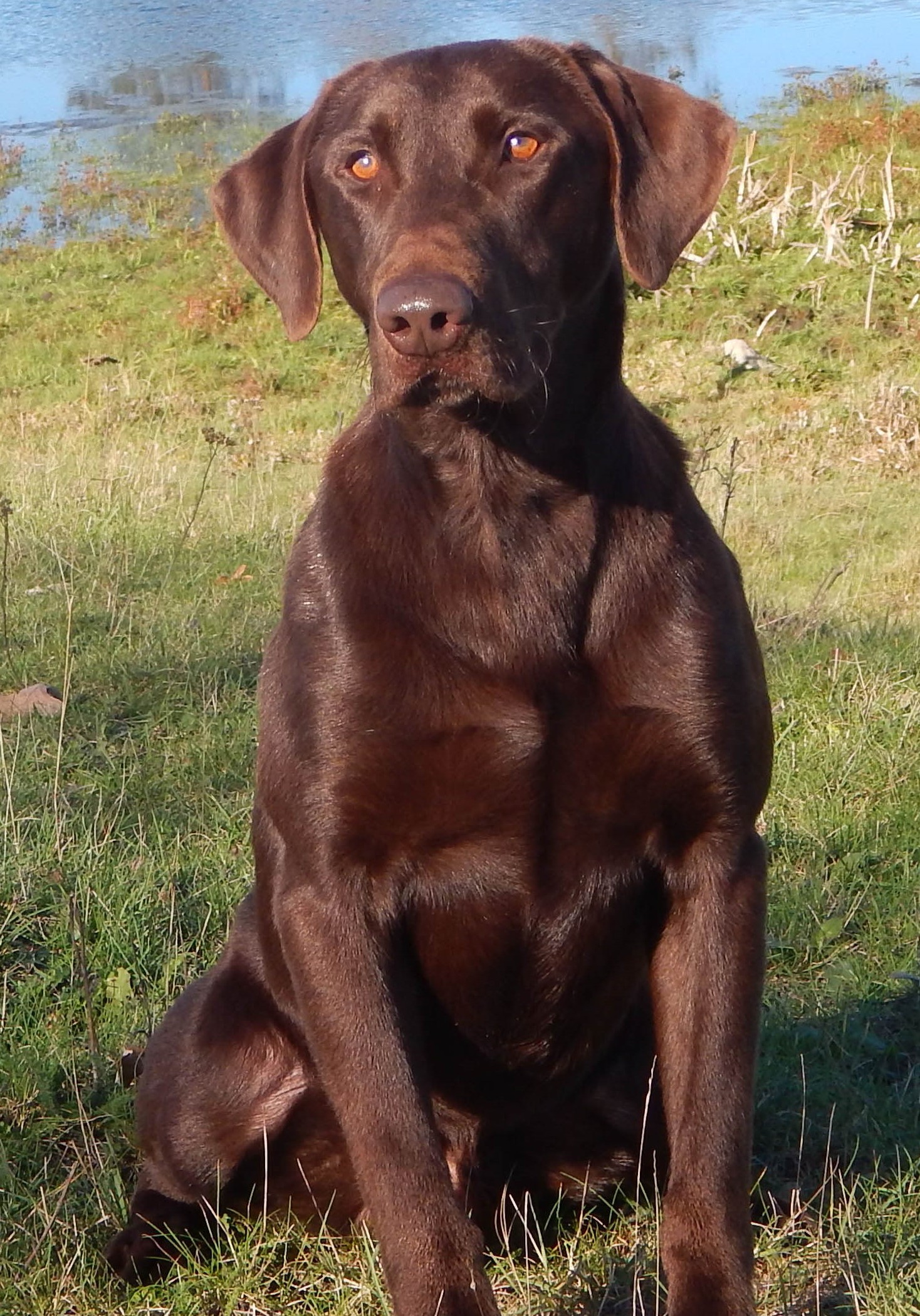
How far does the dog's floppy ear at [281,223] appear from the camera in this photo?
2.85m

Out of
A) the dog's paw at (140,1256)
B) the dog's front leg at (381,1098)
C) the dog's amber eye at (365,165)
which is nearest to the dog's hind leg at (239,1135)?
the dog's paw at (140,1256)

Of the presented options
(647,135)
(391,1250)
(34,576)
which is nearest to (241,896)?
(391,1250)

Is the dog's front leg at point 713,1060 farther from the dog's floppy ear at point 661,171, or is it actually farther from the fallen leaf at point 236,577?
the fallen leaf at point 236,577

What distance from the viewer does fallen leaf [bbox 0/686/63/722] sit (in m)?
4.73

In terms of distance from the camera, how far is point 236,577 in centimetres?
630

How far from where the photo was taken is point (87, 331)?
19.2 m

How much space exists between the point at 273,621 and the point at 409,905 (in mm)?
3150

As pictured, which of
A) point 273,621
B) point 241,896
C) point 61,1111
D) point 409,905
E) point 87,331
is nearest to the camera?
point 409,905

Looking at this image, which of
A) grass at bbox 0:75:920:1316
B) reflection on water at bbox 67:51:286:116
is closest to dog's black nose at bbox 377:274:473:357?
grass at bbox 0:75:920:1316

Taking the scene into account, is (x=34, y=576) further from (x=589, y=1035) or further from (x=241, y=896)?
(x=589, y=1035)

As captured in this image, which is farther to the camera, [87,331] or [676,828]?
[87,331]

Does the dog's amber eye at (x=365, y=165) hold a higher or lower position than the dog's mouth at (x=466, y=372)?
higher

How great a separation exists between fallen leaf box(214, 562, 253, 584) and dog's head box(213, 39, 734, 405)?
3.44 m

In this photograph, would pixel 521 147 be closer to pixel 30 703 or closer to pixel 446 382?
pixel 446 382
